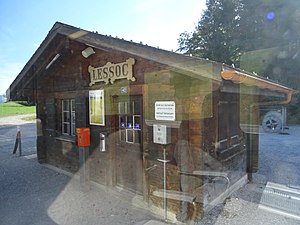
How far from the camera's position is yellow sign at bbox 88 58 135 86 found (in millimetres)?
4590

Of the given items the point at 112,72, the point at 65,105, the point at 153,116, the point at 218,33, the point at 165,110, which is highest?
the point at 218,33

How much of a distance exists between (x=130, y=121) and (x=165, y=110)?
1105 millimetres

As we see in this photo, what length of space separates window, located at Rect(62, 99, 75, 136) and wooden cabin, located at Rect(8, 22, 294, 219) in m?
0.03

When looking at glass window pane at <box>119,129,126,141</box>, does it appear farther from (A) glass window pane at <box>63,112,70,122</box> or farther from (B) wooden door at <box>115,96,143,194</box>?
(A) glass window pane at <box>63,112,70,122</box>

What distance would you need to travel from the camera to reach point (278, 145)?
10648 millimetres

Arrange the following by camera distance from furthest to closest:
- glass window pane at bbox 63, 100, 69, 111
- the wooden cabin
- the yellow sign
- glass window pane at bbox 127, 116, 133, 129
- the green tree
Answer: the green tree
glass window pane at bbox 63, 100, 69, 111
glass window pane at bbox 127, 116, 133, 129
the yellow sign
the wooden cabin

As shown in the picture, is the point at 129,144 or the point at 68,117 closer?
the point at 129,144

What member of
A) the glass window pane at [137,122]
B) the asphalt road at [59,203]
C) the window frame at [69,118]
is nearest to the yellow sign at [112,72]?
the glass window pane at [137,122]

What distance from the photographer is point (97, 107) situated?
539 centimetres

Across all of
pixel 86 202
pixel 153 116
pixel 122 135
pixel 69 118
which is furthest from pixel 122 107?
pixel 69 118

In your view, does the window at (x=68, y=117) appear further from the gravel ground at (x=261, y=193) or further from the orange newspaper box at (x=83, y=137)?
the gravel ground at (x=261, y=193)

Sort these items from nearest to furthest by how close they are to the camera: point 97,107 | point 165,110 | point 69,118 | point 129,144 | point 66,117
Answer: point 165,110 → point 129,144 → point 97,107 → point 69,118 → point 66,117

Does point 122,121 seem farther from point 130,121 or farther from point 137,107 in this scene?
point 137,107

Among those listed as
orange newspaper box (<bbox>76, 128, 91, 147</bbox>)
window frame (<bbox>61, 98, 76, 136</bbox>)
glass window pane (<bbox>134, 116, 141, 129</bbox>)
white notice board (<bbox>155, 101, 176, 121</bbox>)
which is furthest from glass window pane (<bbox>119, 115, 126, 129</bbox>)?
window frame (<bbox>61, 98, 76, 136</bbox>)
